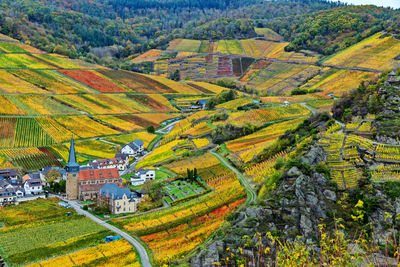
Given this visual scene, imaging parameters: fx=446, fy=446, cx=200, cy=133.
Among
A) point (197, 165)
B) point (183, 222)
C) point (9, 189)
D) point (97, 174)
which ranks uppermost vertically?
point (197, 165)

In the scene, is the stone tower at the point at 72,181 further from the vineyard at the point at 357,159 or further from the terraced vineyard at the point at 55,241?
the vineyard at the point at 357,159

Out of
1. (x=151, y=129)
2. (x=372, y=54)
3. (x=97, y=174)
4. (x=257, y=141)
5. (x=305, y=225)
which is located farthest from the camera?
(x=372, y=54)

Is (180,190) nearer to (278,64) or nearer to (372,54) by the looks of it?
(372,54)

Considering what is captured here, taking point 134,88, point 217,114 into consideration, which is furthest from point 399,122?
point 134,88

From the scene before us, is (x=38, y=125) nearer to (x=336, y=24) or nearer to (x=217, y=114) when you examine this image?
(x=217, y=114)

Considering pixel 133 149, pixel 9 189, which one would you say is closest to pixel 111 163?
→ pixel 133 149

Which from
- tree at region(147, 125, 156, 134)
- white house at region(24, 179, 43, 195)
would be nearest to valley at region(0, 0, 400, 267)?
white house at region(24, 179, 43, 195)
